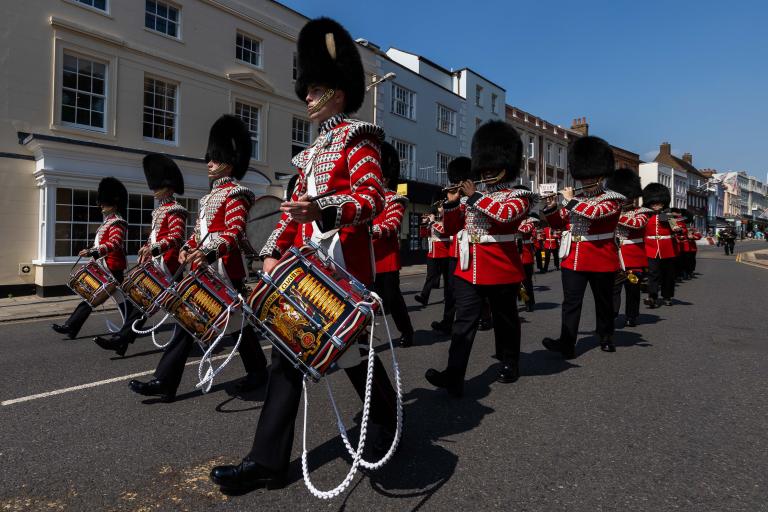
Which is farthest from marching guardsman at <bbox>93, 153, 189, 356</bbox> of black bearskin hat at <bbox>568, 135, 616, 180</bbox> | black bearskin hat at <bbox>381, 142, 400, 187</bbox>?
black bearskin hat at <bbox>568, 135, 616, 180</bbox>

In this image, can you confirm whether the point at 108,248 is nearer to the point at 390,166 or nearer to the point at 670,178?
the point at 390,166

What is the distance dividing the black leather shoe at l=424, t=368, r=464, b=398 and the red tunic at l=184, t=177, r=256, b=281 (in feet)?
6.16

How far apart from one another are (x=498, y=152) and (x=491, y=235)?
2.95 feet

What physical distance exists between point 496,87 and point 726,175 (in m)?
82.8

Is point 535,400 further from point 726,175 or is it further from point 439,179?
point 726,175

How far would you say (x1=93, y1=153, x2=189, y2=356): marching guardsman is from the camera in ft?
16.4

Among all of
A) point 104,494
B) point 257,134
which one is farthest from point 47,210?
point 104,494

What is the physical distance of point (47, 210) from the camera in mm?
11461

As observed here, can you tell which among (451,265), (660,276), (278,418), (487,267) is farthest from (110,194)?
(660,276)

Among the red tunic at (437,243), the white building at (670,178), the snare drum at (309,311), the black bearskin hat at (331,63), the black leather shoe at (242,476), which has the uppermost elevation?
the white building at (670,178)

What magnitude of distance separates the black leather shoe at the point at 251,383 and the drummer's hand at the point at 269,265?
5.83 ft

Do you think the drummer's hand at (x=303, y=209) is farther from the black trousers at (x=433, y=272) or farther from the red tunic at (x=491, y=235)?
the black trousers at (x=433, y=272)

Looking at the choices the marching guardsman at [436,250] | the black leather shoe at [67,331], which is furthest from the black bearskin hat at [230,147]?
the marching guardsman at [436,250]

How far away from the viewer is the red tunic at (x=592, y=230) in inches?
208
